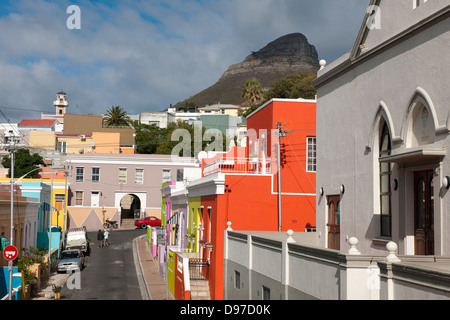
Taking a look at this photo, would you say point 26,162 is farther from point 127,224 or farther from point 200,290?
point 200,290

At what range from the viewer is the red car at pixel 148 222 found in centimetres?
6206

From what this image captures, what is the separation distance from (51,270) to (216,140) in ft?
159

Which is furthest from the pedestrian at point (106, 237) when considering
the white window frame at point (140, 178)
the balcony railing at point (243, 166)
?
the balcony railing at point (243, 166)

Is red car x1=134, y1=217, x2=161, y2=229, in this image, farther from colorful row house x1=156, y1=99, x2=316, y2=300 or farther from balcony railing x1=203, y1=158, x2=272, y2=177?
balcony railing x1=203, y1=158, x2=272, y2=177

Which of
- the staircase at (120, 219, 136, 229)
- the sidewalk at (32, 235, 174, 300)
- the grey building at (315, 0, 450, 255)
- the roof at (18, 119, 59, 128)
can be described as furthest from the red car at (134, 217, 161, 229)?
the grey building at (315, 0, 450, 255)

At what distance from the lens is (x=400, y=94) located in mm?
13297

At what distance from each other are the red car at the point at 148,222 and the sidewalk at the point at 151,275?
10.8 m

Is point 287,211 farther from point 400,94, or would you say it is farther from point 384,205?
point 400,94

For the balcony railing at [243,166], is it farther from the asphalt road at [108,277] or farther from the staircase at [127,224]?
the staircase at [127,224]

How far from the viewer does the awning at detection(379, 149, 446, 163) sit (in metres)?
11.6

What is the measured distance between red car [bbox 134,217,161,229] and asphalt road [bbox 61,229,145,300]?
406 inches
